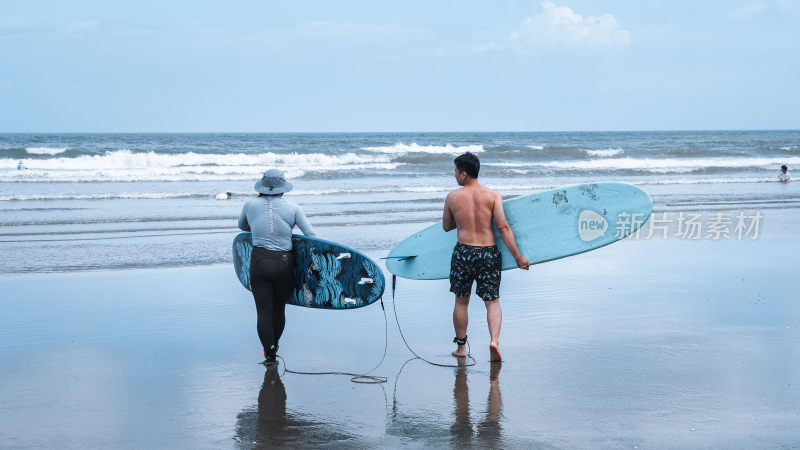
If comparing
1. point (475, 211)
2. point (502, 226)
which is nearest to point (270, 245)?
point (475, 211)

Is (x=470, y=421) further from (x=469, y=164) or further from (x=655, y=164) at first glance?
(x=655, y=164)

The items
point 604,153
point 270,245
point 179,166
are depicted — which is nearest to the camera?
point 270,245

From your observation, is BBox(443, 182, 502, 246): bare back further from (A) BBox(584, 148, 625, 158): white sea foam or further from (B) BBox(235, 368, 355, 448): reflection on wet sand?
(A) BBox(584, 148, 625, 158): white sea foam

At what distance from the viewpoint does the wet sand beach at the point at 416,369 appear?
3889 mm

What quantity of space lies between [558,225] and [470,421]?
2005mm

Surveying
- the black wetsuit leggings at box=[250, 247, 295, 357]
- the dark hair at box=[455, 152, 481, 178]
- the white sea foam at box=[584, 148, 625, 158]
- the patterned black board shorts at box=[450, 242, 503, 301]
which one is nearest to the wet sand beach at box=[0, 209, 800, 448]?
A: the black wetsuit leggings at box=[250, 247, 295, 357]

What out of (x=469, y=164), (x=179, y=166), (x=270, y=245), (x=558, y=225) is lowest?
(x=179, y=166)

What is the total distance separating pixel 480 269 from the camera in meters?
5.07

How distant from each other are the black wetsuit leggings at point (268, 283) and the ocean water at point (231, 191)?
4178mm

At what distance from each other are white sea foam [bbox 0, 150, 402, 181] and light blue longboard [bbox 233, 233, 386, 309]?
19482 mm

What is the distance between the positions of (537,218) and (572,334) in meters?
0.85

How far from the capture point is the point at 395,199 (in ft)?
59.0

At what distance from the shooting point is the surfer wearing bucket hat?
16.7 feet

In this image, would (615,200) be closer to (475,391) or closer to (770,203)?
(475,391)
